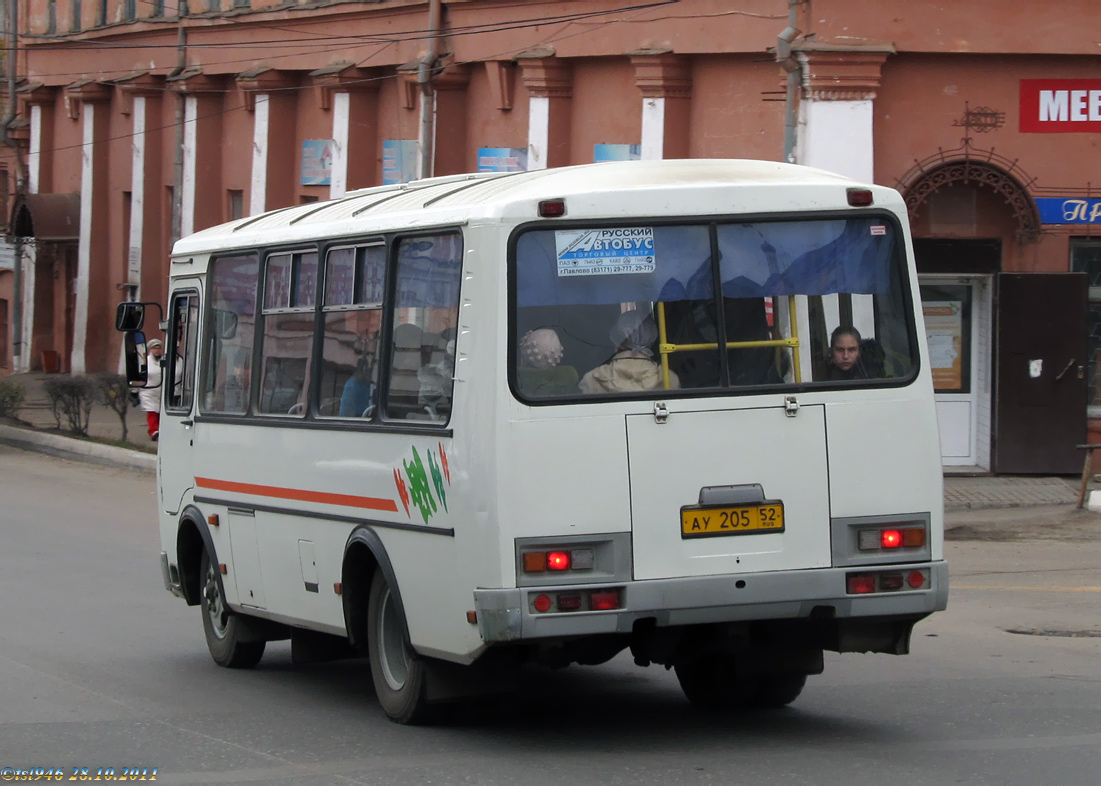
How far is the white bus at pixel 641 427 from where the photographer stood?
22.5ft

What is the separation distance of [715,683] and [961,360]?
487 inches

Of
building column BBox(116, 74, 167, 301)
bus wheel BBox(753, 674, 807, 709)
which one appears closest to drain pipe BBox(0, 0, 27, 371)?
building column BBox(116, 74, 167, 301)

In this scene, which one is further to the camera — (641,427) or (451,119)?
(451,119)

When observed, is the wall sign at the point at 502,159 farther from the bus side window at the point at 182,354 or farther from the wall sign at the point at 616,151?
the bus side window at the point at 182,354

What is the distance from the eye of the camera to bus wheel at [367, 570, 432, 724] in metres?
7.75

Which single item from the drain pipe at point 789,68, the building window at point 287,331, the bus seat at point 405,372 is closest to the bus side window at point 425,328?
the bus seat at point 405,372

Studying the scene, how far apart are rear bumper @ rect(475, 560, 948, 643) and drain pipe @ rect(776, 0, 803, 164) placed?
11.8m

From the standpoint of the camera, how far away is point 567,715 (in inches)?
321

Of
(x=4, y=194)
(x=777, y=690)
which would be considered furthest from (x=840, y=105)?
(x=4, y=194)

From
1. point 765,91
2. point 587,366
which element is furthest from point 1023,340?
point 587,366

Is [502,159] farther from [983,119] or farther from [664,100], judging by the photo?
[983,119]

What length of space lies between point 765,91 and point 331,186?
10.4 m

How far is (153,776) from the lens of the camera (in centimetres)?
691

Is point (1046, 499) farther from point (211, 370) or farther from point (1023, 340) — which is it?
point (211, 370)
